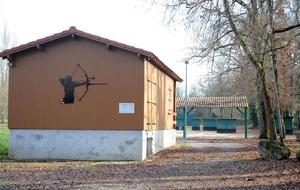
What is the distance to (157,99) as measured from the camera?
1022 inches

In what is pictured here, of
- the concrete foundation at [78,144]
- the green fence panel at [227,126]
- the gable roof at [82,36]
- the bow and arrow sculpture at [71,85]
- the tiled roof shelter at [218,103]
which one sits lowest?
the concrete foundation at [78,144]

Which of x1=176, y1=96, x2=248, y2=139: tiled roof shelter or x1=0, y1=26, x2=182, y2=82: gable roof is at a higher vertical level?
x1=0, y1=26, x2=182, y2=82: gable roof

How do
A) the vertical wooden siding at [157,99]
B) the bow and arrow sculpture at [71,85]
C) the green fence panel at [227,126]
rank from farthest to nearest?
the green fence panel at [227,126] → the vertical wooden siding at [157,99] → the bow and arrow sculpture at [71,85]

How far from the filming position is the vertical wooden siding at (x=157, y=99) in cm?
2231

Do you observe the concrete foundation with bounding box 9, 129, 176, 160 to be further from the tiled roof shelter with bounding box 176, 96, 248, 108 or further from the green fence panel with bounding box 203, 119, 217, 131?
the green fence panel with bounding box 203, 119, 217, 131

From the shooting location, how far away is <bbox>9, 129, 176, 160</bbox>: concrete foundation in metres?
21.4

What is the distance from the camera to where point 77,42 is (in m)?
22.2

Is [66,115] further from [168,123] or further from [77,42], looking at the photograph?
[168,123]

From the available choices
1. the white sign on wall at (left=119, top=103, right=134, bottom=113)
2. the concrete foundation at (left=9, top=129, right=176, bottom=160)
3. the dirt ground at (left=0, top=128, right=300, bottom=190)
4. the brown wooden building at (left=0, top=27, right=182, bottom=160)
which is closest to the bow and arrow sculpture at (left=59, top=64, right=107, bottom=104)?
the brown wooden building at (left=0, top=27, right=182, bottom=160)

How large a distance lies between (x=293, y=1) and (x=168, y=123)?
52.0 feet

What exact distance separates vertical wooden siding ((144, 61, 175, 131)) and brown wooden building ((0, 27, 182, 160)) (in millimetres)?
137

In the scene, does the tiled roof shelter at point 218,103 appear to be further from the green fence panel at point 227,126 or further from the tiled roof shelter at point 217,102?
the green fence panel at point 227,126

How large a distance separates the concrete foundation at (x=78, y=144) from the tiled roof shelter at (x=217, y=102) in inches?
1089

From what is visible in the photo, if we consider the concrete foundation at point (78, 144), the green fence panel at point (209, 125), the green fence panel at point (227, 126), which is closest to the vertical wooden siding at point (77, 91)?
the concrete foundation at point (78, 144)
